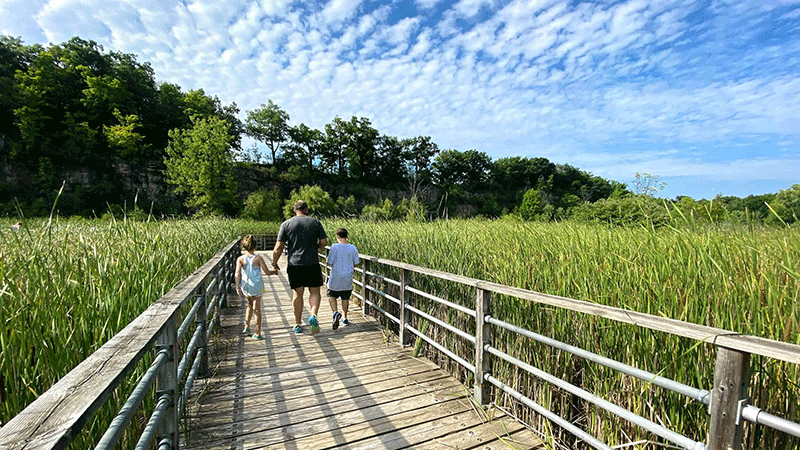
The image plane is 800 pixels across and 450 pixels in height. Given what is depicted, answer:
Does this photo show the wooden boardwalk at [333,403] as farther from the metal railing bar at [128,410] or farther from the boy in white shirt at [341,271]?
the metal railing bar at [128,410]

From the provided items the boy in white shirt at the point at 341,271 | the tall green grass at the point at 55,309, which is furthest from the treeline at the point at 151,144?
the tall green grass at the point at 55,309

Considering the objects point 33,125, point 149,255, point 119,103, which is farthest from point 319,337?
point 119,103

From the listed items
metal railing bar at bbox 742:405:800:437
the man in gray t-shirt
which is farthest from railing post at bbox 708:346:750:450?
the man in gray t-shirt

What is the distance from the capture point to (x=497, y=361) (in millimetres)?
2818

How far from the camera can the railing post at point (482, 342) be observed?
8.72ft

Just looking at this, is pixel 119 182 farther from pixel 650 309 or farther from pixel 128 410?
pixel 650 309

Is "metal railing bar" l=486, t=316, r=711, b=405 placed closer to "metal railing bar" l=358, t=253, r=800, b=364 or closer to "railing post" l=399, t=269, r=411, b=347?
"metal railing bar" l=358, t=253, r=800, b=364

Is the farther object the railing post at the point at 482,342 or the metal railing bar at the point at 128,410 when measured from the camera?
the railing post at the point at 482,342

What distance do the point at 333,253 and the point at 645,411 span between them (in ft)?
12.2

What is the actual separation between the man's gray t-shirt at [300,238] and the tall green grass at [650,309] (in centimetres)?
196

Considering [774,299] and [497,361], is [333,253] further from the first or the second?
[774,299]

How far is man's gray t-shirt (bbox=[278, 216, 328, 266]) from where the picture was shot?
439 centimetres

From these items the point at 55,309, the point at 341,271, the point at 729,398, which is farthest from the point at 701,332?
the point at 341,271

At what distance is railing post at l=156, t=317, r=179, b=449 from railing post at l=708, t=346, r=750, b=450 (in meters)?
2.34
